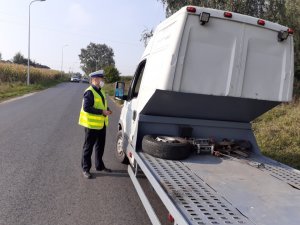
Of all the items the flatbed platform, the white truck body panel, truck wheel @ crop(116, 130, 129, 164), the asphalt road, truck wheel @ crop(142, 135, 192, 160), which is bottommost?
the asphalt road

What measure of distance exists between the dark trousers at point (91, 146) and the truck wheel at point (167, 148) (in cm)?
165

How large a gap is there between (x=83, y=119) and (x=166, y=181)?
116 inches

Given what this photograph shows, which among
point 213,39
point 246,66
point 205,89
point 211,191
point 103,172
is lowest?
point 103,172

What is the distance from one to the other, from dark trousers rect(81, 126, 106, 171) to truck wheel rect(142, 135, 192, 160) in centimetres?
165

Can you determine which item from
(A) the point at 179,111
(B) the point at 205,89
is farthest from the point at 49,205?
(B) the point at 205,89

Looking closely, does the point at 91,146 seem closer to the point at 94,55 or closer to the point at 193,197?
the point at 193,197

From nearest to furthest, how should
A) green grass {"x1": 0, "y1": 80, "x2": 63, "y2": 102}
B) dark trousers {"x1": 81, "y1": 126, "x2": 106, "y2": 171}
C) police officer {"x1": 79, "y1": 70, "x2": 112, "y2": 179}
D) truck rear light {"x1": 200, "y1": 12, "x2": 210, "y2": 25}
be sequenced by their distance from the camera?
truck rear light {"x1": 200, "y1": 12, "x2": 210, "y2": 25}, police officer {"x1": 79, "y1": 70, "x2": 112, "y2": 179}, dark trousers {"x1": 81, "y1": 126, "x2": 106, "y2": 171}, green grass {"x1": 0, "y1": 80, "x2": 63, "y2": 102}

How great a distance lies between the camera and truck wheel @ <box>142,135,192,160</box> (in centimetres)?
475

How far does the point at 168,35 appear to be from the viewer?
16.5 feet

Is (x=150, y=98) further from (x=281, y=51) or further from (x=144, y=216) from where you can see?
(x=281, y=51)

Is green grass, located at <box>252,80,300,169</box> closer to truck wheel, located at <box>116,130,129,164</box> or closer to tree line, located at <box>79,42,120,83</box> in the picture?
truck wheel, located at <box>116,130,129,164</box>

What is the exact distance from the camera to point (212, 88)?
4906mm

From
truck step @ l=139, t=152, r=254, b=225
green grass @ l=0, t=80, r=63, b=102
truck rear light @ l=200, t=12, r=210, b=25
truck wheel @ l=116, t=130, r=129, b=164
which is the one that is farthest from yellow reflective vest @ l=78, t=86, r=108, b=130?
green grass @ l=0, t=80, r=63, b=102

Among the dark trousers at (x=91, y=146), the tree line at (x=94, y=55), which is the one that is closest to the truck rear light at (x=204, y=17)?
the dark trousers at (x=91, y=146)
